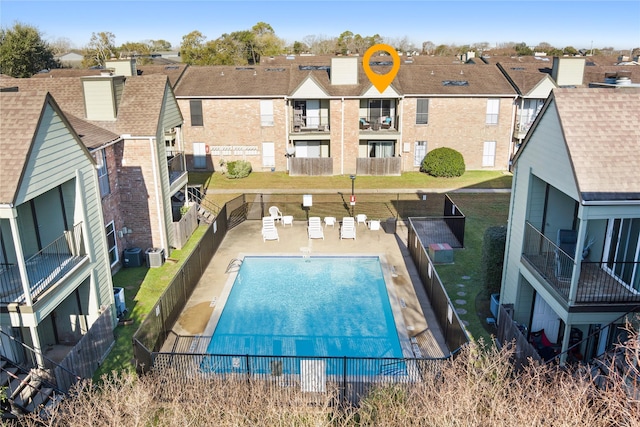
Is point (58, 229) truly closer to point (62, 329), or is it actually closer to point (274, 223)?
point (62, 329)

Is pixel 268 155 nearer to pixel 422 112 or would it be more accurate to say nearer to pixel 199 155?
pixel 199 155

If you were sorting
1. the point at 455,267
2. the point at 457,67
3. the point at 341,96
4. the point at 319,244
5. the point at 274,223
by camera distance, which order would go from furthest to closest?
1. the point at 457,67
2. the point at 341,96
3. the point at 274,223
4. the point at 319,244
5. the point at 455,267

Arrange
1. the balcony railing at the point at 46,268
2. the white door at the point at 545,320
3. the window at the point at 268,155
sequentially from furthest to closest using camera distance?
the window at the point at 268,155 < the white door at the point at 545,320 < the balcony railing at the point at 46,268

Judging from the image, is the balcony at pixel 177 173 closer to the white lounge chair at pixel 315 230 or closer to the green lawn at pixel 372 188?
the green lawn at pixel 372 188

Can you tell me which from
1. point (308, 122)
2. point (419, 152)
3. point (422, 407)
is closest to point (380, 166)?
point (419, 152)

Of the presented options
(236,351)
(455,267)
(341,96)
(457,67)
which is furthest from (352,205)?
(457,67)

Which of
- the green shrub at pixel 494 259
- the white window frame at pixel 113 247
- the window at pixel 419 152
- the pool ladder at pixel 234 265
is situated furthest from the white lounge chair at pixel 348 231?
the window at pixel 419 152

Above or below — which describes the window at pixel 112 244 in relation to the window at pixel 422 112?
below
